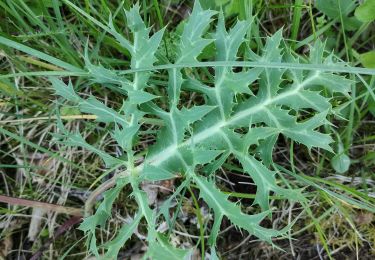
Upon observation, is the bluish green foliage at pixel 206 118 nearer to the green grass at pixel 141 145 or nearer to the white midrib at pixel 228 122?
the white midrib at pixel 228 122

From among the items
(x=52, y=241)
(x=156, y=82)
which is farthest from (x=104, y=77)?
(x=52, y=241)

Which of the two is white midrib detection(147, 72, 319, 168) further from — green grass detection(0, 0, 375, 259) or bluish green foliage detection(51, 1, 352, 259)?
green grass detection(0, 0, 375, 259)

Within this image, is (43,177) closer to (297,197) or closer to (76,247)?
(76,247)

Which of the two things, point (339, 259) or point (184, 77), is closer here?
point (184, 77)

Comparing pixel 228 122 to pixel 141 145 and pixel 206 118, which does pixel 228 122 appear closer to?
pixel 206 118

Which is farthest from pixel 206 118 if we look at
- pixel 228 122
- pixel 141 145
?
pixel 141 145

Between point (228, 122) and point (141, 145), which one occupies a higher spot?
point (228, 122)

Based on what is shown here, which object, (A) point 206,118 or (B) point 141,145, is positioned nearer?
(A) point 206,118
